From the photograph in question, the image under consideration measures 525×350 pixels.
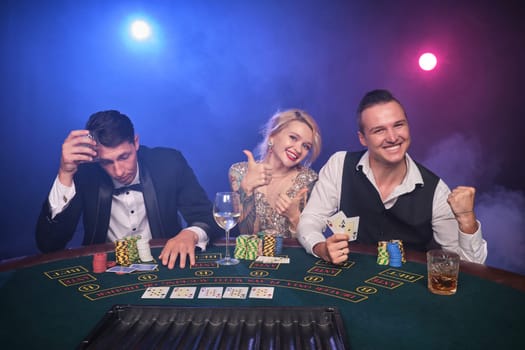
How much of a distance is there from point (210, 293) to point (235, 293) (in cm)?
8

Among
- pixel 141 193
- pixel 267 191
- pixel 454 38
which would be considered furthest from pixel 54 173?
pixel 454 38

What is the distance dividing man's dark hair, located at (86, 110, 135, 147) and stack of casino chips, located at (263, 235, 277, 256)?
1.73 metres

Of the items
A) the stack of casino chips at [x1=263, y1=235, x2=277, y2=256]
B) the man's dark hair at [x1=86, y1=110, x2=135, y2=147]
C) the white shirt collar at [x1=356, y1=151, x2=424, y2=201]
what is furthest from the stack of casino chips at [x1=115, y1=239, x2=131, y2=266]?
the white shirt collar at [x1=356, y1=151, x2=424, y2=201]

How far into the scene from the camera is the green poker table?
45.2 inches

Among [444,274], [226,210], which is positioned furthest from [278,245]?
[444,274]

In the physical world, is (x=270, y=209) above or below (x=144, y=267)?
below

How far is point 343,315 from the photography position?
128 cm

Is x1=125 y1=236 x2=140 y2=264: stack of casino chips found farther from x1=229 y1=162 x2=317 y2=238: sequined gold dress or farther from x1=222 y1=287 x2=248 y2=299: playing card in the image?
x1=229 y1=162 x2=317 y2=238: sequined gold dress

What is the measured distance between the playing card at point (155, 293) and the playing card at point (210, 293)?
0.12m

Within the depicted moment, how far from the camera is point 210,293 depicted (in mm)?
1462

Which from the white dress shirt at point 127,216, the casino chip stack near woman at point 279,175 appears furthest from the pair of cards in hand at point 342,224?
the white dress shirt at point 127,216

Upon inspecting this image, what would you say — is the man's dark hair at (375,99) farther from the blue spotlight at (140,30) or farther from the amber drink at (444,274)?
the blue spotlight at (140,30)

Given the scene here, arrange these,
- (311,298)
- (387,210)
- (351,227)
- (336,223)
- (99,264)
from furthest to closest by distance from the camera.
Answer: (387,210)
(351,227)
(336,223)
(99,264)
(311,298)

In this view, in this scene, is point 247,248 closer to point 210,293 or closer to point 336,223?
point 210,293
